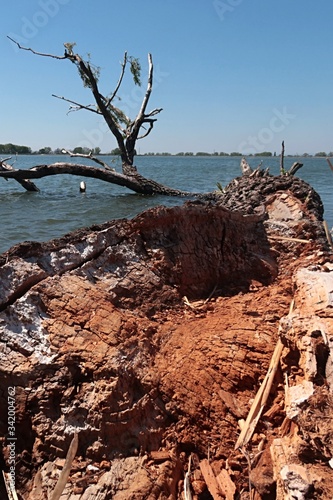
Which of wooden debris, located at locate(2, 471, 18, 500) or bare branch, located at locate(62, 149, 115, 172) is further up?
bare branch, located at locate(62, 149, 115, 172)

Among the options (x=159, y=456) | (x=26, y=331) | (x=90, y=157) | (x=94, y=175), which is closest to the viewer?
(x=159, y=456)

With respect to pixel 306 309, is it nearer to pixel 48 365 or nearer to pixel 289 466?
pixel 289 466

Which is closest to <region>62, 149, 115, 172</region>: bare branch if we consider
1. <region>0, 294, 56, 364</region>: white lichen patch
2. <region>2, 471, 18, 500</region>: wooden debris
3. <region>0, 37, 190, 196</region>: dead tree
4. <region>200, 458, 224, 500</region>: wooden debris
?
<region>0, 37, 190, 196</region>: dead tree

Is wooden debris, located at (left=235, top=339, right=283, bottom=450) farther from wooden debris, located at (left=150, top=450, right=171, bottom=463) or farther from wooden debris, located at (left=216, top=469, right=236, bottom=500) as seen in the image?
wooden debris, located at (left=150, top=450, right=171, bottom=463)

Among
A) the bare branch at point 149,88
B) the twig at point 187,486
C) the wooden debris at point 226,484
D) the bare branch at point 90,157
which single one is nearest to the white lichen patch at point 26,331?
the twig at point 187,486

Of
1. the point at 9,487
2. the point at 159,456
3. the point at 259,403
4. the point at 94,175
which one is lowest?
the point at 9,487

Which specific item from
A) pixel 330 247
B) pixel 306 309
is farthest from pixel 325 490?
pixel 330 247

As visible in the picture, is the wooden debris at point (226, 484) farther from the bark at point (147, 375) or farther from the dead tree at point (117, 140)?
the dead tree at point (117, 140)

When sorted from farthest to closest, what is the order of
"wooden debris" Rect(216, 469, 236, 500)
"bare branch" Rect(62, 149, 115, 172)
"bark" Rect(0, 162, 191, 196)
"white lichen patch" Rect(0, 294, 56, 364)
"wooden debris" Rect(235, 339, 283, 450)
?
"bare branch" Rect(62, 149, 115, 172) → "bark" Rect(0, 162, 191, 196) → "white lichen patch" Rect(0, 294, 56, 364) → "wooden debris" Rect(235, 339, 283, 450) → "wooden debris" Rect(216, 469, 236, 500)

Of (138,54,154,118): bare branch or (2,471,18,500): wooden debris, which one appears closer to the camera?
(2,471,18,500): wooden debris

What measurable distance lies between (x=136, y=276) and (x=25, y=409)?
125 cm

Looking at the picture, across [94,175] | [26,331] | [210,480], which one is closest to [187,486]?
[210,480]

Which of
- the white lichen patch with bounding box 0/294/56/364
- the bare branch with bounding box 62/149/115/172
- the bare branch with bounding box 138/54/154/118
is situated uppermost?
the bare branch with bounding box 138/54/154/118

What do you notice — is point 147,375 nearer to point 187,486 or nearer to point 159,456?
point 159,456
